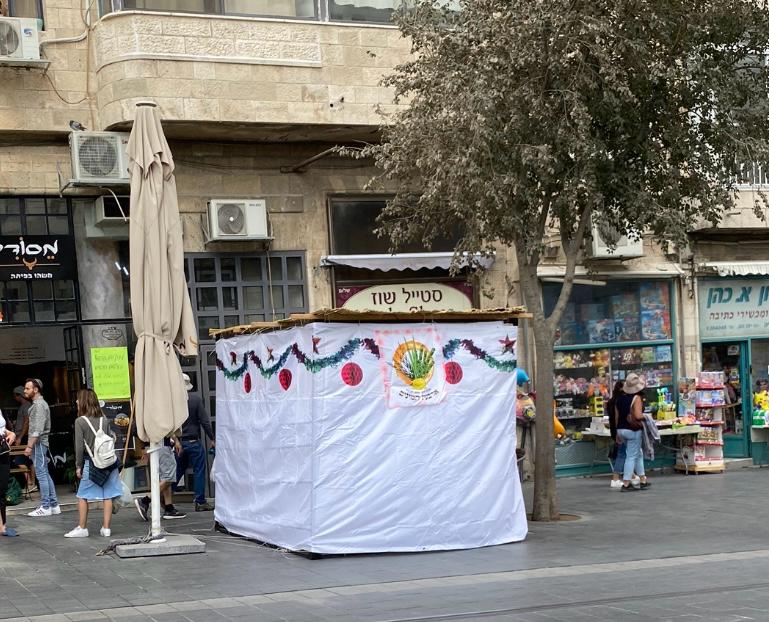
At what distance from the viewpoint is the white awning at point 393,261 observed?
56.5ft

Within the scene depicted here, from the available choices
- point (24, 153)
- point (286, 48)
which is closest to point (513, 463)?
point (286, 48)

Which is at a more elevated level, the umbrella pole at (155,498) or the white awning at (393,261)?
the white awning at (393,261)

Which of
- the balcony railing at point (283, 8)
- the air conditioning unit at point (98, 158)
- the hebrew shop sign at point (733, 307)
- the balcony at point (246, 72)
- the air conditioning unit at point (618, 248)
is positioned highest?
the balcony railing at point (283, 8)

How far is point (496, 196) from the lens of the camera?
1285cm

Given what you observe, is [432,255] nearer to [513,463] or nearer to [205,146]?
[205,146]

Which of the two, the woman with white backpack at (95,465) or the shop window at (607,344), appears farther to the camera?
the shop window at (607,344)

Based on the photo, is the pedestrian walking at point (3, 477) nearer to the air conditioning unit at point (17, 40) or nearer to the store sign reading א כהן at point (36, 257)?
the store sign reading א כהן at point (36, 257)

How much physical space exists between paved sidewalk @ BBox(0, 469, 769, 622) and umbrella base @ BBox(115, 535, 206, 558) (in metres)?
0.19

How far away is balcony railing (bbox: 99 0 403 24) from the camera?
15.6 metres

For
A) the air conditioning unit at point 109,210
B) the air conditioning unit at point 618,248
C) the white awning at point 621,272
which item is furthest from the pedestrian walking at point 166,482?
the air conditioning unit at point 618,248

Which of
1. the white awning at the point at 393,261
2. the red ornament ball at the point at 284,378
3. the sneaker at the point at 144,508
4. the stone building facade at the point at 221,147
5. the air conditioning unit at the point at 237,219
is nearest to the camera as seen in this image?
the red ornament ball at the point at 284,378

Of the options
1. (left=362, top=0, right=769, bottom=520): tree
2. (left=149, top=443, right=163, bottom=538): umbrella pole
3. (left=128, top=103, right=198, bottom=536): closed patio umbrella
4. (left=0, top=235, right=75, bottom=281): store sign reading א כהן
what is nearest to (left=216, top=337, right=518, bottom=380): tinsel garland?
(left=128, top=103, right=198, bottom=536): closed patio umbrella

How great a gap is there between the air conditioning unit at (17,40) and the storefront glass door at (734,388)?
12.6 meters

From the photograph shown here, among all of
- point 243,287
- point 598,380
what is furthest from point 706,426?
point 243,287
